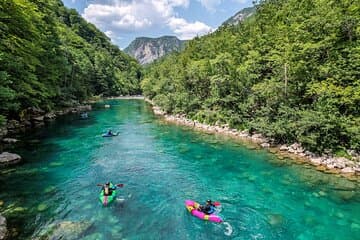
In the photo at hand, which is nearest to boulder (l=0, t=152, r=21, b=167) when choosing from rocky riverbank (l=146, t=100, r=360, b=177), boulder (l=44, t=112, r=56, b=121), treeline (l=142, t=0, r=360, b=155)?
boulder (l=44, t=112, r=56, b=121)

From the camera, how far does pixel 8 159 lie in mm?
21375

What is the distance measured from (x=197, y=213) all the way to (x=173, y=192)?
3.39 meters

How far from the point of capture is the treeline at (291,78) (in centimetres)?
2220

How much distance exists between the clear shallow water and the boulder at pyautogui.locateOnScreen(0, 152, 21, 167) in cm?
79

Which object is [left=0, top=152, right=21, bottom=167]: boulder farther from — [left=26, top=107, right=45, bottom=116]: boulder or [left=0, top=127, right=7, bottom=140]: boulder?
[left=26, top=107, right=45, bottom=116]: boulder

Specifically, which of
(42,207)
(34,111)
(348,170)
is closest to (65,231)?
(42,207)

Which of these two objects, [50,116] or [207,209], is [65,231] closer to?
[207,209]

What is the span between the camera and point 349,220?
1384 cm

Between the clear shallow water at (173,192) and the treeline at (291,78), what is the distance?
398 centimetres

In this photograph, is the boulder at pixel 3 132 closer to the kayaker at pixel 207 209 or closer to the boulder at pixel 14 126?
the boulder at pixel 14 126

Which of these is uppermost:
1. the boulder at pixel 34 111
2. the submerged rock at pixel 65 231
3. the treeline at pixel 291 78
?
the treeline at pixel 291 78

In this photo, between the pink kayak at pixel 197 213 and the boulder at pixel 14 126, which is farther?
the boulder at pixel 14 126

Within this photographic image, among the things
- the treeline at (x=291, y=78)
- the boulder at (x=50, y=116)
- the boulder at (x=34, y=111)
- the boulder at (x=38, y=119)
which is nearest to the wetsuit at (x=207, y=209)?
the treeline at (x=291, y=78)

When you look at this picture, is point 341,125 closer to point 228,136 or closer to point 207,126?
point 228,136
